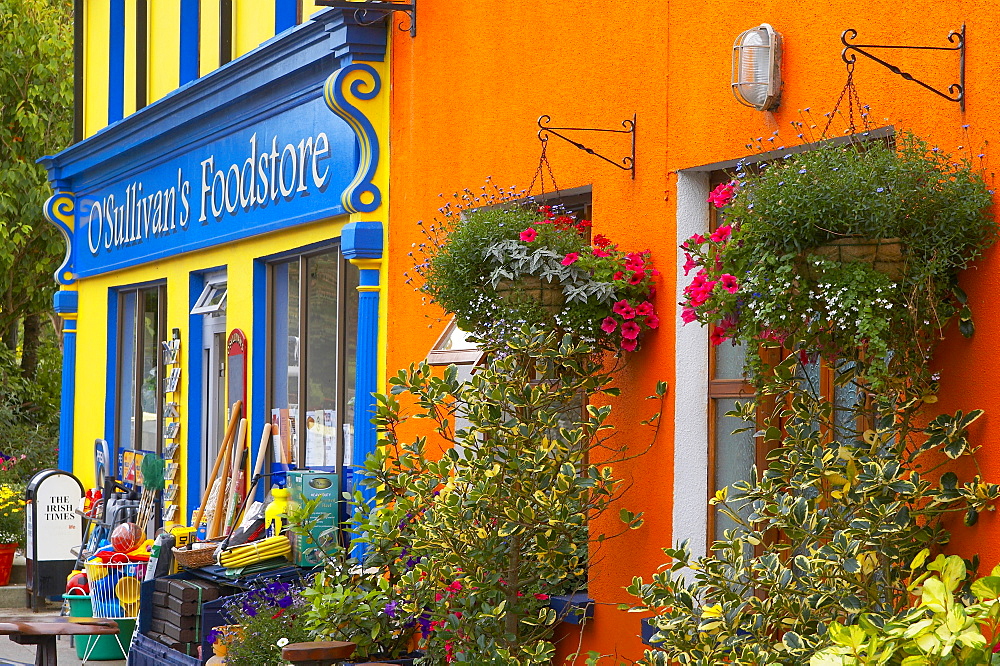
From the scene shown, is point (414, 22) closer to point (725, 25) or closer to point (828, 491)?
point (725, 25)

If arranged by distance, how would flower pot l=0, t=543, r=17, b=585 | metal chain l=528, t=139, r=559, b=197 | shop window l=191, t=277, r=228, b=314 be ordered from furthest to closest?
flower pot l=0, t=543, r=17, b=585, shop window l=191, t=277, r=228, b=314, metal chain l=528, t=139, r=559, b=197

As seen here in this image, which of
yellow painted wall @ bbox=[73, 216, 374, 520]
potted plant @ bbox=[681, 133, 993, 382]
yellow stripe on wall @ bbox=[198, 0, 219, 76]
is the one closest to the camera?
potted plant @ bbox=[681, 133, 993, 382]

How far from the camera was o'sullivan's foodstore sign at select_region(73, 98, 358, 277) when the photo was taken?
31.1 ft

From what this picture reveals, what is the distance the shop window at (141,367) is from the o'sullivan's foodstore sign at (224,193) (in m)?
0.43

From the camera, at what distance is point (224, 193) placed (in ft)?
36.4

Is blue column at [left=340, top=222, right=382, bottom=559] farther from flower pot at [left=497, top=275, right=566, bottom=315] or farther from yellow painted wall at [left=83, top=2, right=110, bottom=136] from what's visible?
yellow painted wall at [left=83, top=2, right=110, bottom=136]

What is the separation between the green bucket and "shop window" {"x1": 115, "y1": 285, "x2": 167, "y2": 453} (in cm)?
227

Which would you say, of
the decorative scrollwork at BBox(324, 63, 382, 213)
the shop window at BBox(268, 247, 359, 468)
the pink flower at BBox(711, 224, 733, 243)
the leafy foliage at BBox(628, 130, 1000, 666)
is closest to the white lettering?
the shop window at BBox(268, 247, 359, 468)

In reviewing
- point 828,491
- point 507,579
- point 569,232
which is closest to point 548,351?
point 569,232

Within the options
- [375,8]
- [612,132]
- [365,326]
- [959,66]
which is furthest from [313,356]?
[959,66]

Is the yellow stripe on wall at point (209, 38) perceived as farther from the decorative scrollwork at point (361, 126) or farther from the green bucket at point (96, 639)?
the green bucket at point (96, 639)

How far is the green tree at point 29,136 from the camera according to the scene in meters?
18.1

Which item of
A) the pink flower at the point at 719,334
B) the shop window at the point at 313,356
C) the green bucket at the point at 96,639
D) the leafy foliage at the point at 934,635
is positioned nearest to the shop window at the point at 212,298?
the shop window at the point at 313,356

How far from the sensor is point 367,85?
28.5 ft
